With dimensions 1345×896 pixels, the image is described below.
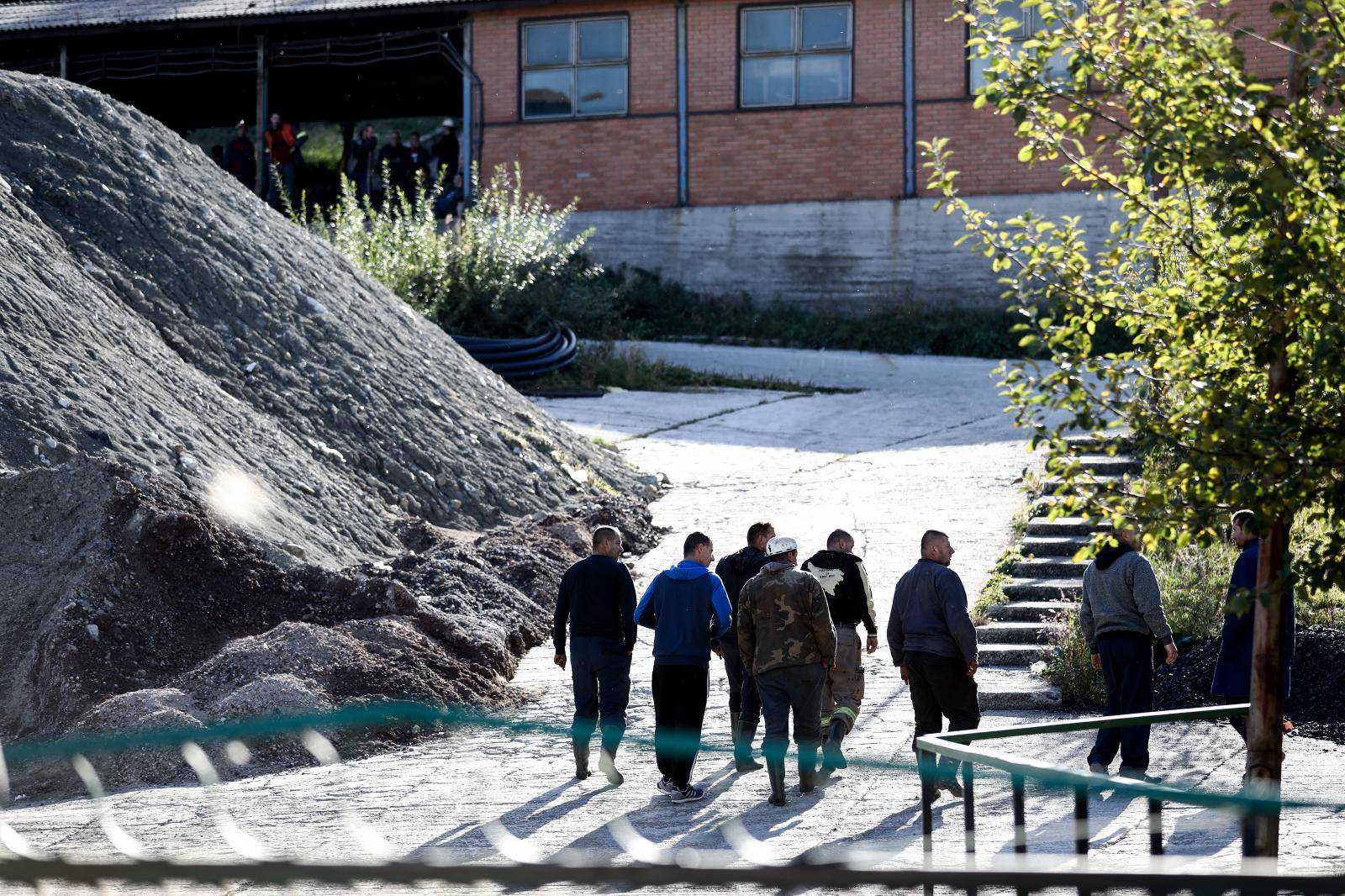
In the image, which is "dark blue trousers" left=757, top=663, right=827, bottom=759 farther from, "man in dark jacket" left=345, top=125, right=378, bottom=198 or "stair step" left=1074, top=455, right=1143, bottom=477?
"man in dark jacket" left=345, top=125, right=378, bottom=198

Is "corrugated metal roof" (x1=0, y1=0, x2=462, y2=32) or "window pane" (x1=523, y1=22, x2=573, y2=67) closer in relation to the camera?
"window pane" (x1=523, y1=22, x2=573, y2=67)

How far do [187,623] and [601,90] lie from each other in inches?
710

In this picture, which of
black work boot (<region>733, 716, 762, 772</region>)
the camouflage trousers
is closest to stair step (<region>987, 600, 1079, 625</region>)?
the camouflage trousers

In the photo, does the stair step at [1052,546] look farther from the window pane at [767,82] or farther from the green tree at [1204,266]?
the window pane at [767,82]

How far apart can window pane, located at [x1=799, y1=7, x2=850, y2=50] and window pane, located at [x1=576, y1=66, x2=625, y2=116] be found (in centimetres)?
327

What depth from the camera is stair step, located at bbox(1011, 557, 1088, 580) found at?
41.3ft

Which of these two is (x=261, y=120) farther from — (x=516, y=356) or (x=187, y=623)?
(x=187, y=623)

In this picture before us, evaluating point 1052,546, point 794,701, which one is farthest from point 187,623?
point 1052,546

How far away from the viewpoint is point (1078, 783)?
4.28 meters

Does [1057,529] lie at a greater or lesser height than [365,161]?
lesser

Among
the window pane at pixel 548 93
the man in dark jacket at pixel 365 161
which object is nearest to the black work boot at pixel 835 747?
the window pane at pixel 548 93

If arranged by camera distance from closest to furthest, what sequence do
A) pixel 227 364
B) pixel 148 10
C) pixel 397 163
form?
1. pixel 227 364
2. pixel 397 163
3. pixel 148 10

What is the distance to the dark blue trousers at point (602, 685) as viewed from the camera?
8750 mm

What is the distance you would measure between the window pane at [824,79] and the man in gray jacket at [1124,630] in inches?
722
